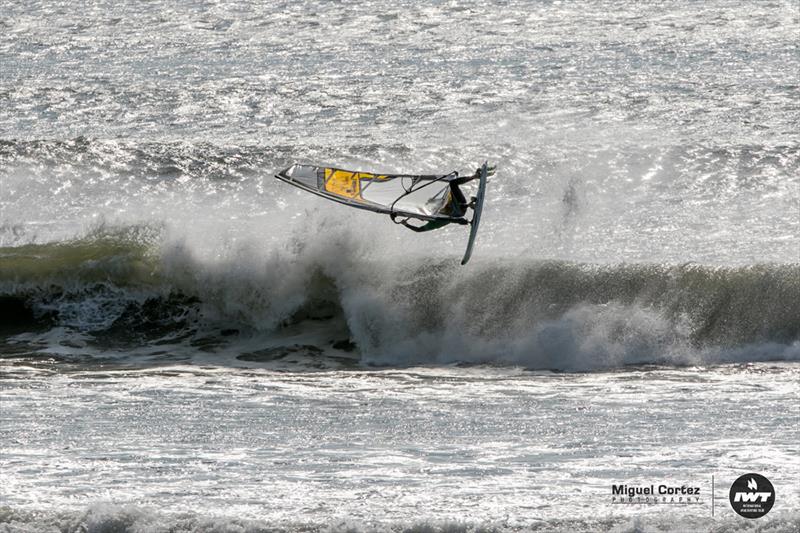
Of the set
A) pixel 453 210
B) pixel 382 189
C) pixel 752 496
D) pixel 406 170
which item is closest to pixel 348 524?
pixel 752 496

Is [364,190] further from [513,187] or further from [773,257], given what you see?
[773,257]

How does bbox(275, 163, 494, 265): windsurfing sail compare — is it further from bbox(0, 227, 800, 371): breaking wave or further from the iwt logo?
the iwt logo

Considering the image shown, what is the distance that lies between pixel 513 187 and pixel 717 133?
4186 mm

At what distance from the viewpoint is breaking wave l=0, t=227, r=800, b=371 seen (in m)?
13.5

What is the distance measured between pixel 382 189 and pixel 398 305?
1.53 m

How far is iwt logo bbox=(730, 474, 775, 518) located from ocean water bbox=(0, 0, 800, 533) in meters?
0.10

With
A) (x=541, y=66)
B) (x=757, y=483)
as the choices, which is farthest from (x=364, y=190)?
(x=541, y=66)

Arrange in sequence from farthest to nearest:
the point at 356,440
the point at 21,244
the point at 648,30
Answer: the point at 648,30 < the point at 21,244 < the point at 356,440

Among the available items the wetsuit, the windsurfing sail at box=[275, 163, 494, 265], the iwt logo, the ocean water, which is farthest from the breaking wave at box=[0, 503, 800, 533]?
the wetsuit

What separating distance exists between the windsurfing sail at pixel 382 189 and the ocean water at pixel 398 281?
760mm

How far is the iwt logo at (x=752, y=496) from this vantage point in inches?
348

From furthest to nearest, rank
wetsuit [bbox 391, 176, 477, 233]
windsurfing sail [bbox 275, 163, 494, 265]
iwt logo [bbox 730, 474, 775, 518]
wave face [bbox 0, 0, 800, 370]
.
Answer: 1. wave face [bbox 0, 0, 800, 370]
2. wetsuit [bbox 391, 176, 477, 233]
3. windsurfing sail [bbox 275, 163, 494, 265]
4. iwt logo [bbox 730, 474, 775, 518]

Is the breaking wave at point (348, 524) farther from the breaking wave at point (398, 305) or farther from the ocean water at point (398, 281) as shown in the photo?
the breaking wave at point (398, 305)

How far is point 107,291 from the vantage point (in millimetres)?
15602
